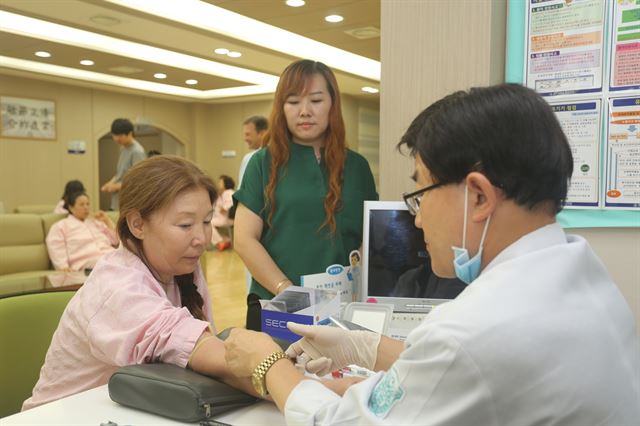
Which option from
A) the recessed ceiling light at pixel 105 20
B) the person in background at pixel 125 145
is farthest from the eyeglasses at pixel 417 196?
the person in background at pixel 125 145

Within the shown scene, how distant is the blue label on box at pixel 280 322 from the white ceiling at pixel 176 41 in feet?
13.7

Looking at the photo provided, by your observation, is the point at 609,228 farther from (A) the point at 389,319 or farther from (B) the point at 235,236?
(B) the point at 235,236

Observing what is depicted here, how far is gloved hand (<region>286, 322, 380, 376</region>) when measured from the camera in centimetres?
130

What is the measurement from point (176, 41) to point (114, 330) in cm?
577

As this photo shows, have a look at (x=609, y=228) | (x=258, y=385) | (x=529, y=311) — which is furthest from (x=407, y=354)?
(x=609, y=228)

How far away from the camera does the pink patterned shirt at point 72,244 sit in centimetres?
530

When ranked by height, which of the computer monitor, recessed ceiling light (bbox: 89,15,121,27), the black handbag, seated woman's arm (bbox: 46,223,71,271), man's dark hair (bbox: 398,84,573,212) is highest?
recessed ceiling light (bbox: 89,15,121,27)

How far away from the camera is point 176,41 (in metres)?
6.45

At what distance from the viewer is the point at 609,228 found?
1718 millimetres

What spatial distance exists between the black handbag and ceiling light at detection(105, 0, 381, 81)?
4333mm

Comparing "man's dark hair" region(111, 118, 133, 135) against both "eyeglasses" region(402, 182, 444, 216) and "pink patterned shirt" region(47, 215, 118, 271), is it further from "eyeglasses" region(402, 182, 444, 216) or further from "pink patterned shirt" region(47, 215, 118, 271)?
"eyeglasses" region(402, 182, 444, 216)

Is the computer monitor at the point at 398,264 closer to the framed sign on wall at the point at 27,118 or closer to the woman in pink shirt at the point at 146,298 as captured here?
the woman in pink shirt at the point at 146,298

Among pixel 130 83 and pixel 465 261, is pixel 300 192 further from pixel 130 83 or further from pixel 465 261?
pixel 130 83

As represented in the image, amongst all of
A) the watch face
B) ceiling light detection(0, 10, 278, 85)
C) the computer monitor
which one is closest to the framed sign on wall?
ceiling light detection(0, 10, 278, 85)
